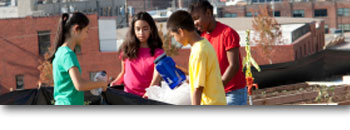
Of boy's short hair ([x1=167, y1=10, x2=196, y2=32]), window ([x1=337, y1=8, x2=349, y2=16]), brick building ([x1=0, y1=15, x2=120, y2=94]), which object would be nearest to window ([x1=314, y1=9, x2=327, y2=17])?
window ([x1=337, y1=8, x2=349, y2=16])

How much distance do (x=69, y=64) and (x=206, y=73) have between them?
0.84 meters

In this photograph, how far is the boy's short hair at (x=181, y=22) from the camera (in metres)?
3.75

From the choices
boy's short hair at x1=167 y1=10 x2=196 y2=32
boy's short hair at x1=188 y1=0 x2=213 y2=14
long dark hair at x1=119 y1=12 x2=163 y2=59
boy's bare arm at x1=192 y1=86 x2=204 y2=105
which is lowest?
boy's bare arm at x1=192 y1=86 x2=204 y2=105

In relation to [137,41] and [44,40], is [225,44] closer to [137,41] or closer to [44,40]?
[137,41]

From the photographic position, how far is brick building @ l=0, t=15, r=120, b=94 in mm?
9961

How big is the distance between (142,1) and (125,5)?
8.0 inches

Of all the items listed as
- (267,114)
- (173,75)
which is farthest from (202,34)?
(267,114)

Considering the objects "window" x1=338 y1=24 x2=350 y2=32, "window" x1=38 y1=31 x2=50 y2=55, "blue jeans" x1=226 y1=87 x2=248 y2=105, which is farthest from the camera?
"window" x1=38 y1=31 x2=50 y2=55

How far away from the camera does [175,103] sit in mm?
4734

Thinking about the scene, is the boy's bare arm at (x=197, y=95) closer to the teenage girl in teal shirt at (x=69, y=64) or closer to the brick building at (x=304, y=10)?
the teenage girl in teal shirt at (x=69, y=64)

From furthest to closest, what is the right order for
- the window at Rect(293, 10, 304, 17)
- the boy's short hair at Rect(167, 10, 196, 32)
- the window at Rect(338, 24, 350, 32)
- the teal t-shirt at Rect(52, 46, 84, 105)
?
1. the window at Rect(293, 10, 304, 17)
2. the window at Rect(338, 24, 350, 32)
3. the teal t-shirt at Rect(52, 46, 84, 105)
4. the boy's short hair at Rect(167, 10, 196, 32)

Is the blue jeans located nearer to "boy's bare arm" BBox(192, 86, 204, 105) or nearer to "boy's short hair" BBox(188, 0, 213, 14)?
"boy's bare arm" BBox(192, 86, 204, 105)

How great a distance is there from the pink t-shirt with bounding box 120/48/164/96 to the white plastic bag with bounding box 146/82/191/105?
9 centimetres
